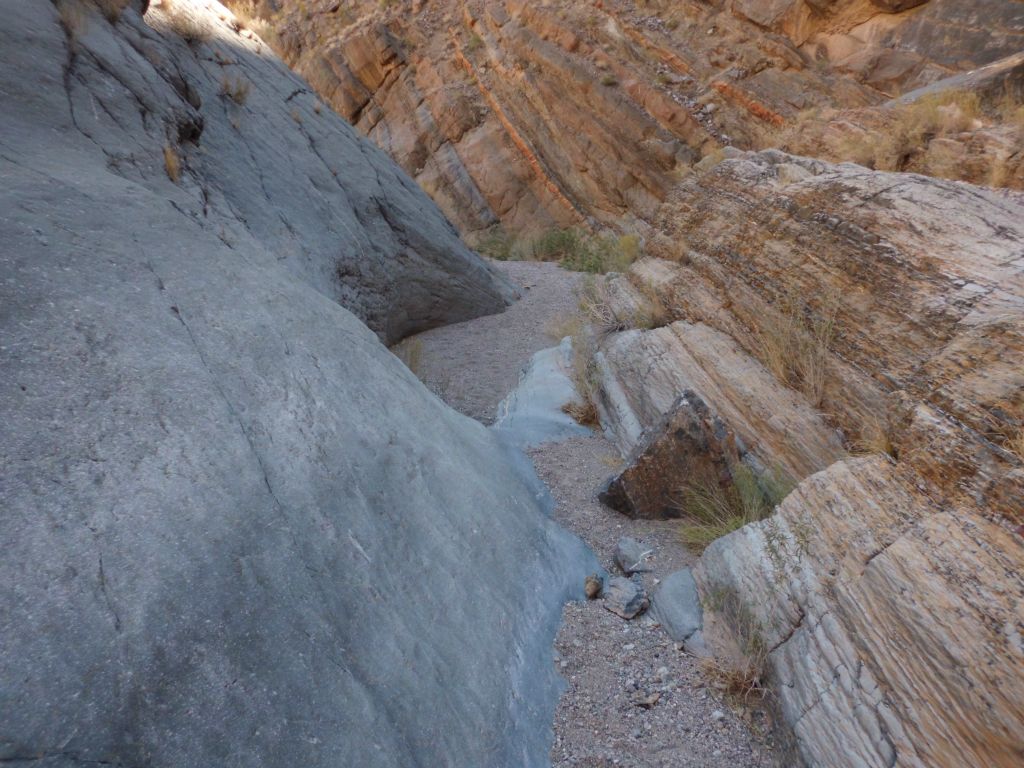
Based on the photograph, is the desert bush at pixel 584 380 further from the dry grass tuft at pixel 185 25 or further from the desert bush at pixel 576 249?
the dry grass tuft at pixel 185 25

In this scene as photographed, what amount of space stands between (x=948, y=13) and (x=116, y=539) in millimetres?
13417

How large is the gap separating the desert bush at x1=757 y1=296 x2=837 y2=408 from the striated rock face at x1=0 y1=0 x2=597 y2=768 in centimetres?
168

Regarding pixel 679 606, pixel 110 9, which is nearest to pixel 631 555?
pixel 679 606

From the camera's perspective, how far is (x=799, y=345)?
3584mm

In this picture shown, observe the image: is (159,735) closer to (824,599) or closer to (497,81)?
(824,599)

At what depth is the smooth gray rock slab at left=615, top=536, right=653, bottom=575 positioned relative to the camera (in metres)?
3.12

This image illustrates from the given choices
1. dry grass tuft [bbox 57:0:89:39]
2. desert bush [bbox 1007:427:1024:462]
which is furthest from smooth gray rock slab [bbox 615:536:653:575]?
dry grass tuft [bbox 57:0:89:39]

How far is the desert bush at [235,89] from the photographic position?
18.9 ft

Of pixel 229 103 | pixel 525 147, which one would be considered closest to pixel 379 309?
pixel 229 103

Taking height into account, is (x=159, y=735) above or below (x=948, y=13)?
below

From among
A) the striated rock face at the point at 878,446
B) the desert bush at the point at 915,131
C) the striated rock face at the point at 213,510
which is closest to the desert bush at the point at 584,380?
the striated rock face at the point at 878,446

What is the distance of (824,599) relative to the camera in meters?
2.31

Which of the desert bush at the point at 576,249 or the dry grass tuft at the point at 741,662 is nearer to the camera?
the dry grass tuft at the point at 741,662

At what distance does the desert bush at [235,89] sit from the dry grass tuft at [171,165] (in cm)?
217
